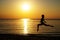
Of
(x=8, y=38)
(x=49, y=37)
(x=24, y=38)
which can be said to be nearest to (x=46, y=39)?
(x=49, y=37)

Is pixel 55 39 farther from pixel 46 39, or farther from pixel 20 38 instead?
pixel 20 38

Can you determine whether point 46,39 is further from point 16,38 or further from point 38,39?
point 16,38

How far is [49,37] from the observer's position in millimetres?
14453

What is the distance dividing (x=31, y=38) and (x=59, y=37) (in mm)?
1884

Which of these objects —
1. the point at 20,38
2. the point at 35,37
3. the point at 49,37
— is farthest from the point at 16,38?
the point at 49,37

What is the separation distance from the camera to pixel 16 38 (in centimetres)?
1442

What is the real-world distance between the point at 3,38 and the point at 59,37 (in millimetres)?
3747

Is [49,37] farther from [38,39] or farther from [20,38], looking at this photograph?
[20,38]

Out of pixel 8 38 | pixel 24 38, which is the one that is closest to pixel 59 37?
pixel 24 38

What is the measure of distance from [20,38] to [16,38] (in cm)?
27

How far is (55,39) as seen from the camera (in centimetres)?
1427

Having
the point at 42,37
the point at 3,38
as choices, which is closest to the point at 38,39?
the point at 42,37

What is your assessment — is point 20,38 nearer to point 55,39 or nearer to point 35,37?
point 35,37

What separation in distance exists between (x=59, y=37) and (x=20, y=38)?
2627 millimetres
